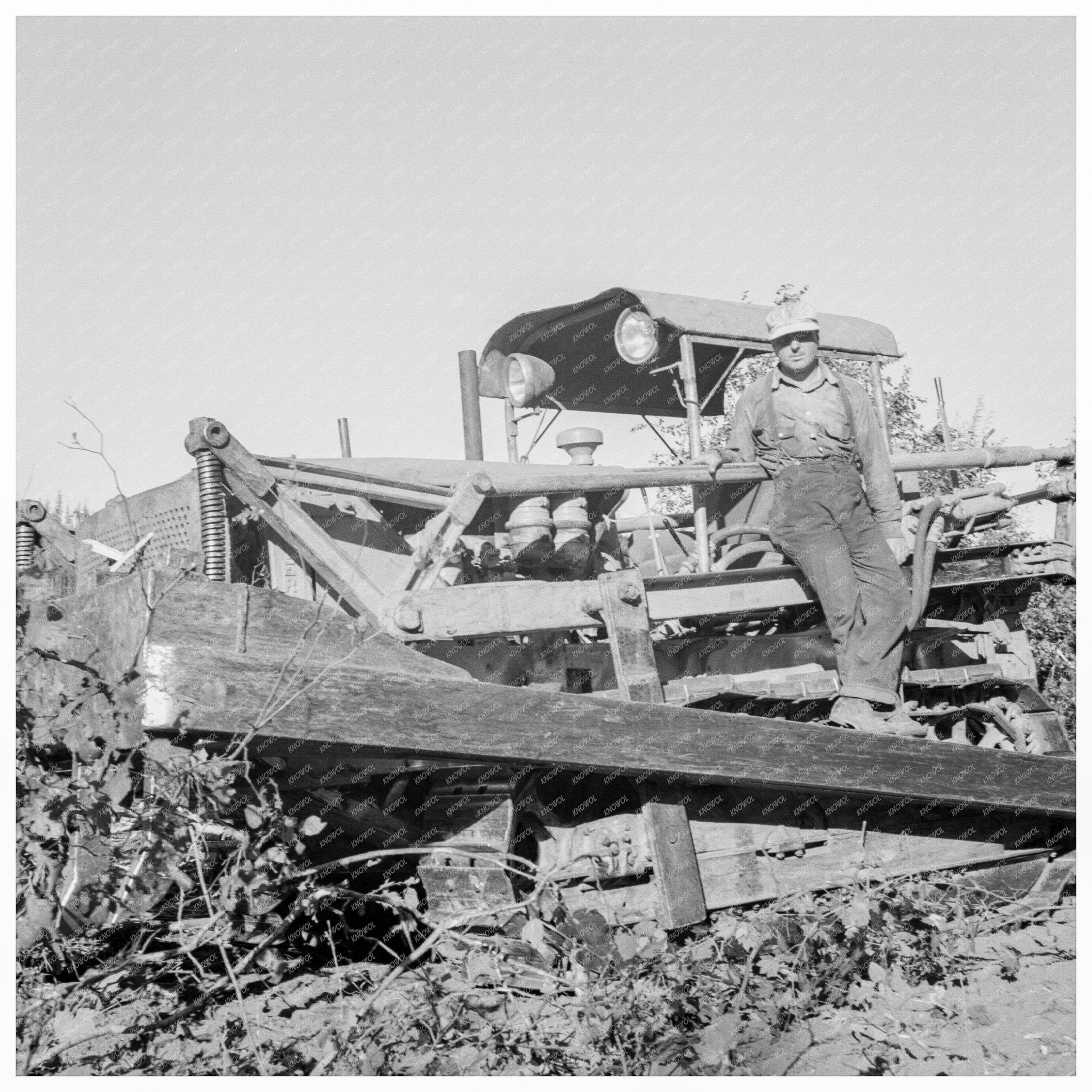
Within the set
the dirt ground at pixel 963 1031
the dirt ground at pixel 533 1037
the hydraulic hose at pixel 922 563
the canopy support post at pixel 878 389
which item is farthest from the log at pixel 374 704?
the canopy support post at pixel 878 389

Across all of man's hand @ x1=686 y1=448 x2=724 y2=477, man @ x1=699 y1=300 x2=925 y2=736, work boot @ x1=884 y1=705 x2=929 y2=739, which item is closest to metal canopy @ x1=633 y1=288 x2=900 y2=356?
man @ x1=699 y1=300 x2=925 y2=736

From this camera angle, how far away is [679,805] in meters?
4.64

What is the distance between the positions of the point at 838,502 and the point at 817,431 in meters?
0.43

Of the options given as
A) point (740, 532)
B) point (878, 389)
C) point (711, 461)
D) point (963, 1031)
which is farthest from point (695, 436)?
point (963, 1031)

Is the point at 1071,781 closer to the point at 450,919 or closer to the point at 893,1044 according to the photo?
the point at 893,1044

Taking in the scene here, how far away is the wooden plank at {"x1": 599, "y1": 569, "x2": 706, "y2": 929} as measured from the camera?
453 cm

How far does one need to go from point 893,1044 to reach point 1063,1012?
816 mm

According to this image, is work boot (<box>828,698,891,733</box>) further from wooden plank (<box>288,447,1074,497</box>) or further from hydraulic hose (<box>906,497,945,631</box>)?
wooden plank (<box>288,447,1074,497</box>)

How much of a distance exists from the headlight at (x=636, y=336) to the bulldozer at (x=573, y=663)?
15mm

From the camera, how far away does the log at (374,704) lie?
3.77 m

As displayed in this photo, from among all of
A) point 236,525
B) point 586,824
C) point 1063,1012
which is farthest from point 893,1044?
point 236,525

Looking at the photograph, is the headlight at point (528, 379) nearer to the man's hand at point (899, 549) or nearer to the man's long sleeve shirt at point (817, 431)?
the man's long sleeve shirt at point (817, 431)

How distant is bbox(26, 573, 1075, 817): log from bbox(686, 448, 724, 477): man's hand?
4.62 feet

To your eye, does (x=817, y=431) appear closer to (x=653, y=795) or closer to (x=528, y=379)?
(x=528, y=379)
